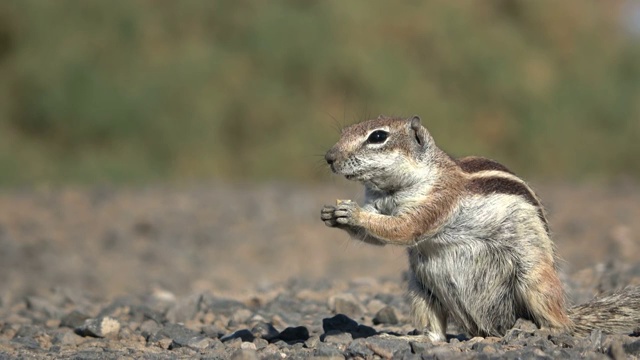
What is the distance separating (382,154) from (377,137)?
0.12 meters

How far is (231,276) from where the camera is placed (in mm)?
11758

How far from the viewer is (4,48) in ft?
64.5

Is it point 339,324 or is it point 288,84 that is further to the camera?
point 288,84

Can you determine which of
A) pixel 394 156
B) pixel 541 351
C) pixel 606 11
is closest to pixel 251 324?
pixel 394 156

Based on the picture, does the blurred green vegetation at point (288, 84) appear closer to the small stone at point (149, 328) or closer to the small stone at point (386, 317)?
the small stone at point (386, 317)

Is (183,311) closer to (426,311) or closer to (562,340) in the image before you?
(426,311)

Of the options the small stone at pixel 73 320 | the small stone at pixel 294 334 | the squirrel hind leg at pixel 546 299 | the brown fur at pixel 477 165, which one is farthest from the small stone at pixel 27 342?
the squirrel hind leg at pixel 546 299

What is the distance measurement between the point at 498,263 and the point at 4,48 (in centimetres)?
1587

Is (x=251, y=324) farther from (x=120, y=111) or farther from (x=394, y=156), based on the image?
(x=120, y=111)

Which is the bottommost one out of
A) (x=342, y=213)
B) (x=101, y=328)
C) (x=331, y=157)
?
(x=101, y=328)

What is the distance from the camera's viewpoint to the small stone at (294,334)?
238 inches

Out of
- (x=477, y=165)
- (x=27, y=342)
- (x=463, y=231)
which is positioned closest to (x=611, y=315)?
(x=463, y=231)

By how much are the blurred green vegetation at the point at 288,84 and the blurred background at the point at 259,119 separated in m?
0.04

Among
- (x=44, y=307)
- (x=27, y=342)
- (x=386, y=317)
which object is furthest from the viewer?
(x=44, y=307)
